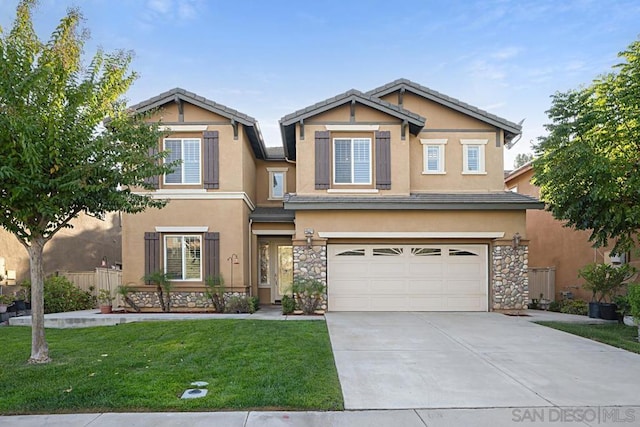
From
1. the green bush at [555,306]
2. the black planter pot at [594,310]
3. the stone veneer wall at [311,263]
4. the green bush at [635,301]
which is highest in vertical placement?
the stone veneer wall at [311,263]

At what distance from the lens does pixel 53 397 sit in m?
Result: 5.06

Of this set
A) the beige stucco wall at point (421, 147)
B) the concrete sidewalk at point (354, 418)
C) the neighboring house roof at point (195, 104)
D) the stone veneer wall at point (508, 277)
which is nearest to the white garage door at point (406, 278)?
the stone veneer wall at point (508, 277)

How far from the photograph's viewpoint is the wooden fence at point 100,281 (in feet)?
42.8

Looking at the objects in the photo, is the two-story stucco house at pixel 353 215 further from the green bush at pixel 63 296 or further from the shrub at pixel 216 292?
the green bush at pixel 63 296

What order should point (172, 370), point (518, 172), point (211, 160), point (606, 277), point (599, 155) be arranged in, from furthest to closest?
1. point (518, 172)
2. point (211, 160)
3. point (606, 277)
4. point (599, 155)
5. point (172, 370)

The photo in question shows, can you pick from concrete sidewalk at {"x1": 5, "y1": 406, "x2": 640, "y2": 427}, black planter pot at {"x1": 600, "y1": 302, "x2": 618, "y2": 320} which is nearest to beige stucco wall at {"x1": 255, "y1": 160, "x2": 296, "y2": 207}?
black planter pot at {"x1": 600, "y1": 302, "x2": 618, "y2": 320}

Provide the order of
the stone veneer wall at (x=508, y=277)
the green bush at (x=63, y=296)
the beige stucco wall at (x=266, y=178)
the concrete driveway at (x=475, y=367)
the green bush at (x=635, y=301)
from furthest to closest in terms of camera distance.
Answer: the beige stucco wall at (x=266, y=178), the green bush at (x=63, y=296), the stone veneer wall at (x=508, y=277), the green bush at (x=635, y=301), the concrete driveway at (x=475, y=367)

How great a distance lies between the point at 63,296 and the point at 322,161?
9.17m

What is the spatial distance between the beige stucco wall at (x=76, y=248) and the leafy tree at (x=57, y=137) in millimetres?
9761

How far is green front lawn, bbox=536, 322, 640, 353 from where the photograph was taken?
324 inches

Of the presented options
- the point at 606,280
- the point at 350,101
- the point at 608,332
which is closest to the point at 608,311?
the point at 606,280

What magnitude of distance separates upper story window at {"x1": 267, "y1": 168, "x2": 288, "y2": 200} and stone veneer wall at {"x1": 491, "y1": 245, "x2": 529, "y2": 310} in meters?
7.88

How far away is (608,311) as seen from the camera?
1135 centimetres

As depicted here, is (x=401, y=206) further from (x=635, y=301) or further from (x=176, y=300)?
(x=176, y=300)
